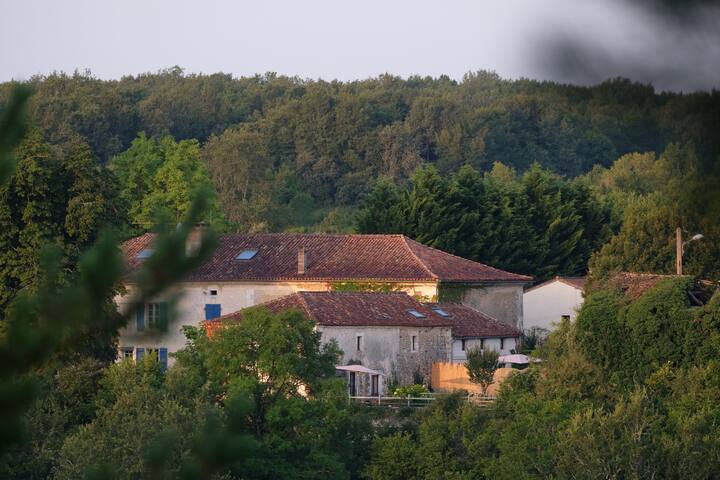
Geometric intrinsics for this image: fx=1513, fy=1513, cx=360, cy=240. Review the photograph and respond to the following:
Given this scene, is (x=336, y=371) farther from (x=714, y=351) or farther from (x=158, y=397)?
(x=714, y=351)

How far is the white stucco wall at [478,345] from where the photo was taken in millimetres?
36969

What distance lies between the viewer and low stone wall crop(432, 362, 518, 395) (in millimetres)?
34625

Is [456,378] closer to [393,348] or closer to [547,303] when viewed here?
[393,348]

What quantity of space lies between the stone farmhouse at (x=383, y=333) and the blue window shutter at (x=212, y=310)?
13.3 feet

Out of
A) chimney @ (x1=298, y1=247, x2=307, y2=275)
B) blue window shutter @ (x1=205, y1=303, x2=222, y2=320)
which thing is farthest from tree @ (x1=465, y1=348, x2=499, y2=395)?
blue window shutter @ (x1=205, y1=303, x2=222, y2=320)

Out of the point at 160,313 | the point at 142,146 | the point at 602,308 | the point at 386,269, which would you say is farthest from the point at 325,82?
the point at 160,313

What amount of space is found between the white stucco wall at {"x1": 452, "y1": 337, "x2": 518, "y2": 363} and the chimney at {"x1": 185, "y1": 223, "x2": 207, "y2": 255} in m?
31.3

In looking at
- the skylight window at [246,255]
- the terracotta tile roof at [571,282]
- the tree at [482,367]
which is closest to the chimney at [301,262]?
the skylight window at [246,255]

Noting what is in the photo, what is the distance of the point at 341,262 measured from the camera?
4153cm

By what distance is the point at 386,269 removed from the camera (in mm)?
40938

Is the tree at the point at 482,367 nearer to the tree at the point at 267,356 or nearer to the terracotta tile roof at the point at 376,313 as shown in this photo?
the terracotta tile roof at the point at 376,313

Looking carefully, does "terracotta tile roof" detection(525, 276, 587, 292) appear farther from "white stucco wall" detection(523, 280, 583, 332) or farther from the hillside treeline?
the hillside treeline

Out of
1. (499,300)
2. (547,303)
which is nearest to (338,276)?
(499,300)

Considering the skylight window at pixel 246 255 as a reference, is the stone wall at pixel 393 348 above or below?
below
